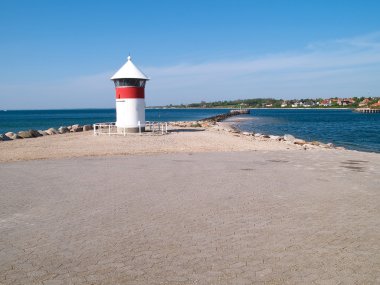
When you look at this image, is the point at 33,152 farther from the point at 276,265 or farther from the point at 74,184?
the point at 276,265

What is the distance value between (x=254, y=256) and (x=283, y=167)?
793 centimetres

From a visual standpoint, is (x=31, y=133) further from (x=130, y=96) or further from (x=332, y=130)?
(x=332, y=130)

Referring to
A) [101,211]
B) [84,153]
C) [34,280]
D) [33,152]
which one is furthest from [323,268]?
[33,152]

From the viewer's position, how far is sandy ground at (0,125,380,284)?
4.67m

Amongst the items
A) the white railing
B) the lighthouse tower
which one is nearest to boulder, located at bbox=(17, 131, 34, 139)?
the lighthouse tower

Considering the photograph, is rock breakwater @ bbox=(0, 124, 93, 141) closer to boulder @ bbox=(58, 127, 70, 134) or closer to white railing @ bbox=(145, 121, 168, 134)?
boulder @ bbox=(58, 127, 70, 134)

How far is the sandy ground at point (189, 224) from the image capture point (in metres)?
4.67

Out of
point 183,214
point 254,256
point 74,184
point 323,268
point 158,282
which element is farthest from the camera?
point 74,184

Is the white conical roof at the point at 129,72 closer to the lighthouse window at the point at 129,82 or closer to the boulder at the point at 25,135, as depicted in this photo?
the lighthouse window at the point at 129,82

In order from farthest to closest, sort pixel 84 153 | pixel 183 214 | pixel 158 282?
pixel 84 153 → pixel 183 214 → pixel 158 282

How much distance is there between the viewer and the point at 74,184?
9844mm

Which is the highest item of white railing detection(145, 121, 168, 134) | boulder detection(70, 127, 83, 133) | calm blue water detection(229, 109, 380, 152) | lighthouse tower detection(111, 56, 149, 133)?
lighthouse tower detection(111, 56, 149, 133)

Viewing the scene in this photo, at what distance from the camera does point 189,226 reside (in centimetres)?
637

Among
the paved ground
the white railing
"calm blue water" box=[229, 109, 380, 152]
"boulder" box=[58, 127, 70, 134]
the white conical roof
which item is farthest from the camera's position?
"boulder" box=[58, 127, 70, 134]
